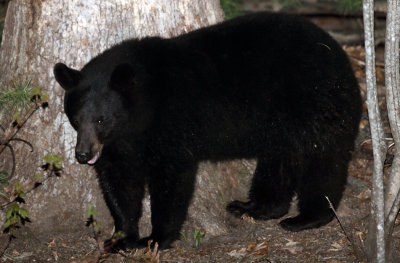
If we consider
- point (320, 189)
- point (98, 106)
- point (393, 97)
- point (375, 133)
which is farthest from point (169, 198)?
point (393, 97)

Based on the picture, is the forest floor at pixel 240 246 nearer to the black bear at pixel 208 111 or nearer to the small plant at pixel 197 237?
the small plant at pixel 197 237

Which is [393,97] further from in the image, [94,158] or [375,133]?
[94,158]

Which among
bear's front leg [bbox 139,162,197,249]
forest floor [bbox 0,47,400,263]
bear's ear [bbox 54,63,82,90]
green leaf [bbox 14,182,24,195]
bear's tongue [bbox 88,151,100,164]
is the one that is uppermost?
bear's ear [bbox 54,63,82,90]

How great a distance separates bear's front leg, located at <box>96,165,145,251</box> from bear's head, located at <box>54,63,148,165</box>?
0.35 m

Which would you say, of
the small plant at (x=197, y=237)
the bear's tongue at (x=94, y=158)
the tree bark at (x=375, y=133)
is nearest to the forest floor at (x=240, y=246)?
the small plant at (x=197, y=237)

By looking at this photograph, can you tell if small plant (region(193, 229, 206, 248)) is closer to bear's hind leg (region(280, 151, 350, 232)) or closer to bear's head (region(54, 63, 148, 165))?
bear's hind leg (region(280, 151, 350, 232))

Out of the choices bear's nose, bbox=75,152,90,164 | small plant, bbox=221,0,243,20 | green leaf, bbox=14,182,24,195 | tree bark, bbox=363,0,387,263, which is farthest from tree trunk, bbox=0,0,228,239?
small plant, bbox=221,0,243,20

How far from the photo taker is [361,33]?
9.33 m

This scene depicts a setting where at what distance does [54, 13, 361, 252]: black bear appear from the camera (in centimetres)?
423

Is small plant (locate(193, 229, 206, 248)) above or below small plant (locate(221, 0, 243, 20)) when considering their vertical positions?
below

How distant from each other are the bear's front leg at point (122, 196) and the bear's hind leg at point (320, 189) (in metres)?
1.37

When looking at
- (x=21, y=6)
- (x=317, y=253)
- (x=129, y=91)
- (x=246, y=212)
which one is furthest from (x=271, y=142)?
(x=21, y=6)

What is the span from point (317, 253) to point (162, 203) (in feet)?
4.35

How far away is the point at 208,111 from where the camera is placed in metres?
4.45
